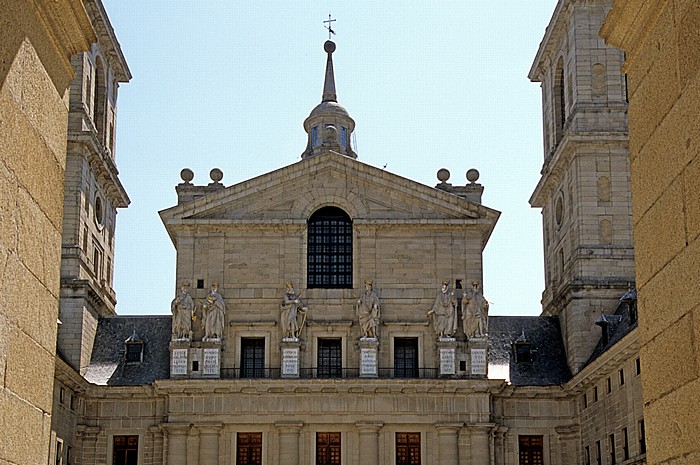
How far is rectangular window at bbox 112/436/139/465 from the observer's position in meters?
46.1

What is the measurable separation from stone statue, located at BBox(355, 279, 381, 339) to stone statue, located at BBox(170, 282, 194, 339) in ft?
21.1

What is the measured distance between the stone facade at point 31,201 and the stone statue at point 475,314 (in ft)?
118

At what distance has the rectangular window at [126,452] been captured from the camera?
46062mm

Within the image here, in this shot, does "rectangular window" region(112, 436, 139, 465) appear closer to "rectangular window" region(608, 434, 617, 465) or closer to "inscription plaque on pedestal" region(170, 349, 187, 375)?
"inscription plaque on pedestal" region(170, 349, 187, 375)

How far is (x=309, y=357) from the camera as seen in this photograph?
4575 centimetres

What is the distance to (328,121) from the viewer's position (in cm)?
6425

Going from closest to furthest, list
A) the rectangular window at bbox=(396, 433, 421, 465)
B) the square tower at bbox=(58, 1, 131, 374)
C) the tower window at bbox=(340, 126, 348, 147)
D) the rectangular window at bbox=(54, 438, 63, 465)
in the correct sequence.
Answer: the rectangular window at bbox=(54, 438, 63, 465), the rectangular window at bbox=(396, 433, 421, 465), the square tower at bbox=(58, 1, 131, 374), the tower window at bbox=(340, 126, 348, 147)

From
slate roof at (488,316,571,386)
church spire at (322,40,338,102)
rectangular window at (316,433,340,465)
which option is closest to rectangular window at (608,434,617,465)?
slate roof at (488,316,571,386)

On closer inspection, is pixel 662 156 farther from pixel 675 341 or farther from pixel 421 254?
pixel 421 254

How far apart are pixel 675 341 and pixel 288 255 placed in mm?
37888

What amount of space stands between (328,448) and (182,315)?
7.46 metres

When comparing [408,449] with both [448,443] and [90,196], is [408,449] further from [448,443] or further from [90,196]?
[90,196]

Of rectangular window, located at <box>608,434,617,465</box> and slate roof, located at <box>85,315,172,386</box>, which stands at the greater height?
slate roof, located at <box>85,315,172,386</box>

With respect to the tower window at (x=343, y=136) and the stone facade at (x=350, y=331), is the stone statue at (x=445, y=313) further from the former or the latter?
the tower window at (x=343, y=136)
